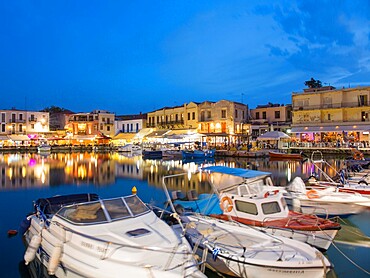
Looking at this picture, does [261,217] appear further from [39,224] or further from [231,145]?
[231,145]

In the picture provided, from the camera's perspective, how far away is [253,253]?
7699 mm

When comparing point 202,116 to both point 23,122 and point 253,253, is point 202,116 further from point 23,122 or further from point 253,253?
point 253,253

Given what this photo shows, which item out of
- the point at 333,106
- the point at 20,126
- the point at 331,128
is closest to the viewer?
the point at 331,128

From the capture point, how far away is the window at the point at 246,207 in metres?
10.4

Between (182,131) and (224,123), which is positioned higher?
(224,123)

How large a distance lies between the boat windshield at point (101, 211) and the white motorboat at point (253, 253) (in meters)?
1.39

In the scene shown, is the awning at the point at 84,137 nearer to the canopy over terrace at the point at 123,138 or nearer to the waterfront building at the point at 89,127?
the waterfront building at the point at 89,127

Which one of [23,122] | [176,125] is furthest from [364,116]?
[23,122]

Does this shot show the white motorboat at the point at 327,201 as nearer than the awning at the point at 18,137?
Yes

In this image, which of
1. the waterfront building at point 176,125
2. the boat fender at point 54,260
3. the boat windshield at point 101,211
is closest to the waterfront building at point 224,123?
the waterfront building at point 176,125

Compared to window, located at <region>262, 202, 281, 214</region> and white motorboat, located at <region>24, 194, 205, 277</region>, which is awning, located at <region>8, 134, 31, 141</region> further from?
window, located at <region>262, 202, 281, 214</region>

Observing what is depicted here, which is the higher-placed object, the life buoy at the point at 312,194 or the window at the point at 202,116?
the window at the point at 202,116

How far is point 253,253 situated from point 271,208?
9.93 feet

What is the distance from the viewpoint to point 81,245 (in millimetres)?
7379
